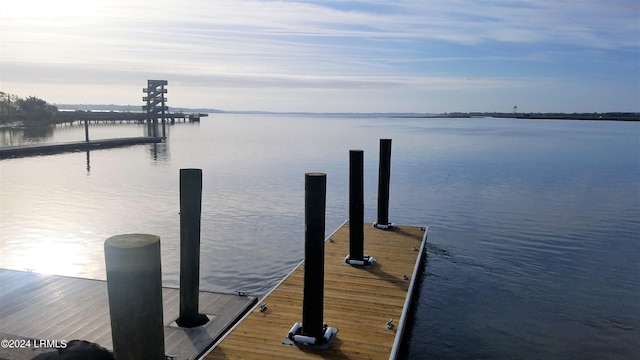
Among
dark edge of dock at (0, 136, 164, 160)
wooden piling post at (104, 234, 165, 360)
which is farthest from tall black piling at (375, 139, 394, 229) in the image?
dark edge of dock at (0, 136, 164, 160)

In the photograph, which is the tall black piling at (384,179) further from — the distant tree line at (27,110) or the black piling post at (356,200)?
the distant tree line at (27,110)

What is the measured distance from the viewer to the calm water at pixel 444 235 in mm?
12039

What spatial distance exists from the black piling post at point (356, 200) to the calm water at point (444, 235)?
2453mm

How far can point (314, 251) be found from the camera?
7.89 meters

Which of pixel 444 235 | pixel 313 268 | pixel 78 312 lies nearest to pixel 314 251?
pixel 313 268

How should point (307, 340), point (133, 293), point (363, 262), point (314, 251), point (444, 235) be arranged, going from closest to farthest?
1. point (133, 293)
2. point (314, 251)
3. point (307, 340)
4. point (363, 262)
5. point (444, 235)

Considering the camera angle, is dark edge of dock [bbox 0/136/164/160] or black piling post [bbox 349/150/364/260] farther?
dark edge of dock [bbox 0/136/164/160]

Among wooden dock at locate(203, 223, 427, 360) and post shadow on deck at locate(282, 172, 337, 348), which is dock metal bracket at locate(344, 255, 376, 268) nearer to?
wooden dock at locate(203, 223, 427, 360)

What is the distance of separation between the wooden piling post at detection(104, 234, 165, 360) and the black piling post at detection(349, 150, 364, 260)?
8.12 m

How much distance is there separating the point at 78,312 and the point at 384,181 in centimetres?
1036

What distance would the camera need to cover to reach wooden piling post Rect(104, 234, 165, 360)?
4.20 metres

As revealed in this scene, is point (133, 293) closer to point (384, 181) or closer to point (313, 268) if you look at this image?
point (313, 268)

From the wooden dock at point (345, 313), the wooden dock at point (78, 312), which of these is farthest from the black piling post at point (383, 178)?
the wooden dock at point (78, 312)

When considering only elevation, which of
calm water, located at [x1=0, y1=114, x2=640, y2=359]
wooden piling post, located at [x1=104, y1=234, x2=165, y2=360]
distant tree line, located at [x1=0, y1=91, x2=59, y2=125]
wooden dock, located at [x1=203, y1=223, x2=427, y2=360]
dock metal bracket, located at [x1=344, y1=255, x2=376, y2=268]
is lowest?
calm water, located at [x1=0, y1=114, x2=640, y2=359]
